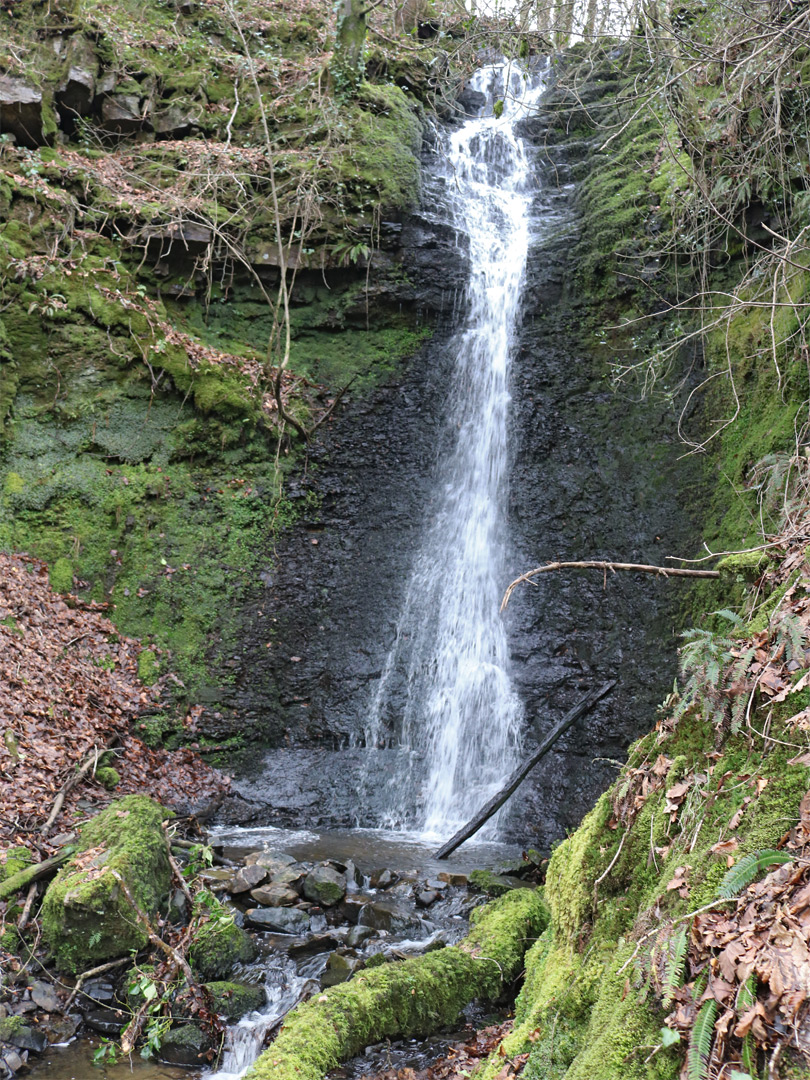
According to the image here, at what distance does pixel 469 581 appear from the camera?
8.98 metres

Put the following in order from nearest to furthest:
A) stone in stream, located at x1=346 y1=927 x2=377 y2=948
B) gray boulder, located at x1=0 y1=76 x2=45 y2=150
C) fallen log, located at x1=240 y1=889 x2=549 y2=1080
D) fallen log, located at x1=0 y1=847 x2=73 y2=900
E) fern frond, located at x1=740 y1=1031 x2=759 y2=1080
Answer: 1. fern frond, located at x1=740 y1=1031 x2=759 y2=1080
2. fallen log, located at x1=240 y1=889 x2=549 y2=1080
3. fallen log, located at x1=0 y1=847 x2=73 y2=900
4. stone in stream, located at x1=346 y1=927 x2=377 y2=948
5. gray boulder, located at x1=0 y1=76 x2=45 y2=150

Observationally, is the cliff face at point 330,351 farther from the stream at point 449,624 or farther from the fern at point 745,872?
the fern at point 745,872

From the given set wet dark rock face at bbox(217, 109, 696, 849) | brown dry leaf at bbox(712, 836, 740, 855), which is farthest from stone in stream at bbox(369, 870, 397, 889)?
brown dry leaf at bbox(712, 836, 740, 855)

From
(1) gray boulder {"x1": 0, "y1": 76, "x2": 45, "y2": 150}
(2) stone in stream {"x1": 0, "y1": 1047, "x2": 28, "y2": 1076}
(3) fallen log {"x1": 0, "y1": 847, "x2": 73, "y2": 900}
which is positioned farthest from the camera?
(1) gray boulder {"x1": 0, "y1": 76, "x2": 45, "y2": 150}

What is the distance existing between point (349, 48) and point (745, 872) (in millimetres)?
13801

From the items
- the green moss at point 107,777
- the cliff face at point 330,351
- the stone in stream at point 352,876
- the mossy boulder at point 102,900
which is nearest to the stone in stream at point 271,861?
the stone in stream at point 352,876

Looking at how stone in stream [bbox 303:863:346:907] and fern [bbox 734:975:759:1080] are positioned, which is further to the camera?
stone in stream [bbox 303:863:346:907]

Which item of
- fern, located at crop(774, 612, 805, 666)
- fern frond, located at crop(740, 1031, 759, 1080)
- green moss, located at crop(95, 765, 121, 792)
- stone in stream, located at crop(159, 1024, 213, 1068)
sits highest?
fern, located at crop(774, 612, 805, 666)

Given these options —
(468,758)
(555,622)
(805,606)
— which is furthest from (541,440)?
(805,606)

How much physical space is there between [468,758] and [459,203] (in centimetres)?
913

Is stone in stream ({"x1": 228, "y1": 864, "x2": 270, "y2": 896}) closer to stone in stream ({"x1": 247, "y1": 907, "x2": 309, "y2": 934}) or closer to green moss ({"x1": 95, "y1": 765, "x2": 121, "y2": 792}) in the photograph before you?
stone in stream ({"x1": 247, "y1": 907, "x2": 309, "y2": 934})

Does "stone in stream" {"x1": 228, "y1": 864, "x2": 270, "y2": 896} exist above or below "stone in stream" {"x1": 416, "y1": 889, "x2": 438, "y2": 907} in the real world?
above

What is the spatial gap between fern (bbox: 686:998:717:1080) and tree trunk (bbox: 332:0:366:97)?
13587 millimetres

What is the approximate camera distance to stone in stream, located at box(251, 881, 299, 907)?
4.86m
